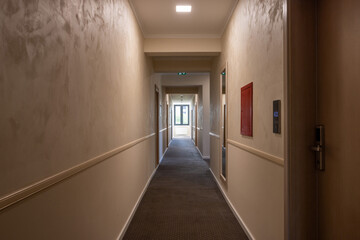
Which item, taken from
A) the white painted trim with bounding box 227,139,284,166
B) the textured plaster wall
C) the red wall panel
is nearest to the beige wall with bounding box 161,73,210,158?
the white painted trim with bounding box 227,139,284,166

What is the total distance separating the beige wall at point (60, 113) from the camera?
0.90 metres

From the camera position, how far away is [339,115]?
136 centimetres

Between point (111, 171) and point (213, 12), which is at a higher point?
point (213, 12)

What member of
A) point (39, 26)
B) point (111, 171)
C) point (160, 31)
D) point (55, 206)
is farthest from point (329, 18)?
point (160, 31)

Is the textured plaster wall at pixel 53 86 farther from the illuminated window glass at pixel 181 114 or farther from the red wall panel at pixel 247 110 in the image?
the illuminated window glass at pixel 181 114

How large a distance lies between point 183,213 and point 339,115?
8.44 feet

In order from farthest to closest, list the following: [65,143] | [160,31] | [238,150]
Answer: [160,31], [238,150], [65,143]

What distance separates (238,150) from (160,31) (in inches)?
100

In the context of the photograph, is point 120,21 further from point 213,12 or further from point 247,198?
point 247,198

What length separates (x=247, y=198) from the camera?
2.65 m

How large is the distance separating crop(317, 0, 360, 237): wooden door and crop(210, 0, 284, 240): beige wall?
0.29m

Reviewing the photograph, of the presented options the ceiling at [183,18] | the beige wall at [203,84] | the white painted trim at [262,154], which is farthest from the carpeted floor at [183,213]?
the ceiling at [183,18]

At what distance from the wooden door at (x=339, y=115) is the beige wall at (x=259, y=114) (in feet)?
0.94

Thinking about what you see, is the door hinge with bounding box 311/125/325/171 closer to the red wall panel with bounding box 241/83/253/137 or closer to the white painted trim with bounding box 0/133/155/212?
the red wall panel with bounding box 241/83/253/137
